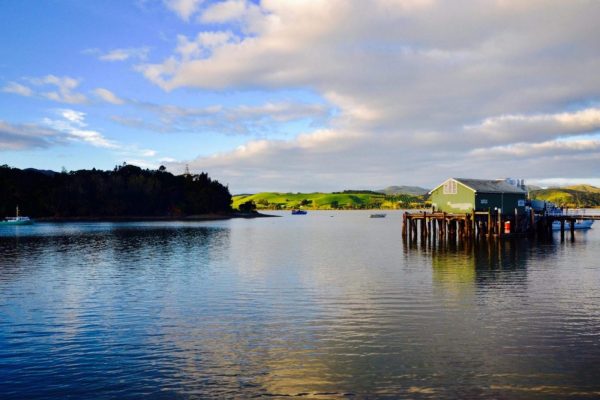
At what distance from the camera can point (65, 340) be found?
76.7 feet

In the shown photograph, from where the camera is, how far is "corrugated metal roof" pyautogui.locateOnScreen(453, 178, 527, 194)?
276 ft

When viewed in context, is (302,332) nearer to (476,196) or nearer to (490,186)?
(476,196)

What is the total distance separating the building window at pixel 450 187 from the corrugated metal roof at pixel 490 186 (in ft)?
3.21

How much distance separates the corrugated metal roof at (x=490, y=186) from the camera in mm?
84062

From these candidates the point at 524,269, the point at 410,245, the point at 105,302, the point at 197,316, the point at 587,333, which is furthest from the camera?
the point at 410,245

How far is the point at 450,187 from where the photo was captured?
3401 inches

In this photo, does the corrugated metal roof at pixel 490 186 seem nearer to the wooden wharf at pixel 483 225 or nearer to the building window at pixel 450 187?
the building window at pixel 450 187

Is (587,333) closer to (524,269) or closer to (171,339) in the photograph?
(171,339)

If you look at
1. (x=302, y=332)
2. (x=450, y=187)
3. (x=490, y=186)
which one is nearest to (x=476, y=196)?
(x=450, y=187)

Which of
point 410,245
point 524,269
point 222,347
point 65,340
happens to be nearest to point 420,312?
point 222,347

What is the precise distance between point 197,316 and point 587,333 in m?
19.2

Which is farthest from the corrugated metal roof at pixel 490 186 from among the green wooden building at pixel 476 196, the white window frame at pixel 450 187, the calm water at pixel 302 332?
the calm water at pixel 302 332

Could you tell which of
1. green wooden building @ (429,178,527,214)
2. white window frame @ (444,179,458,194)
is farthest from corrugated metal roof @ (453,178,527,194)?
white window frame @ (444,179,458,194)

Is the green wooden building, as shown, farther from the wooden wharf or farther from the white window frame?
the wooden wharf
